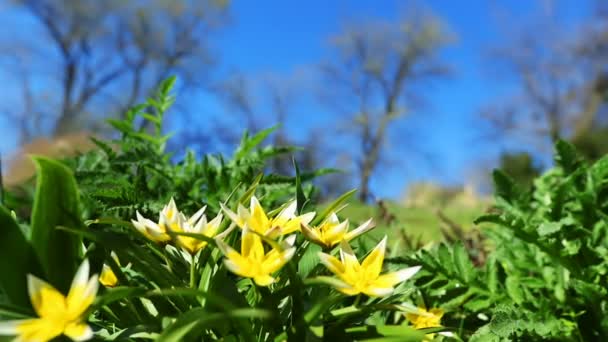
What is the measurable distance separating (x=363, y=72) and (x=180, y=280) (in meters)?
28.2

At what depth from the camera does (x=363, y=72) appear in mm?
28453

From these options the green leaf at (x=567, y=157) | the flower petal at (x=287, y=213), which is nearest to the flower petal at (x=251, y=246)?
the flower petal at (x=287, y=213)

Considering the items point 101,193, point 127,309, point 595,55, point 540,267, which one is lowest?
point 127,309

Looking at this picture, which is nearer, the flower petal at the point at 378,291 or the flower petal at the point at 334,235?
the flower petal at the point at 378,291

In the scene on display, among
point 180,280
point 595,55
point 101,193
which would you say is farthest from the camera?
point 595,55

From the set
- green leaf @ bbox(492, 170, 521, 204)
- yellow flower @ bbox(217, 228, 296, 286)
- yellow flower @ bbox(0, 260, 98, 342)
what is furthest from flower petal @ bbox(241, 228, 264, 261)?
green leaf @ bbox(492, 170, 521, 204)

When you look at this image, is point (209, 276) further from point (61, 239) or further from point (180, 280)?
point (61, 239)

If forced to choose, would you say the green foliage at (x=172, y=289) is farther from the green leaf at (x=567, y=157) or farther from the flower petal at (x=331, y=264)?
the green leaf at (x=567, y=157)

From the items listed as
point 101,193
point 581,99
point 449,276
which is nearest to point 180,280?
point 101,193

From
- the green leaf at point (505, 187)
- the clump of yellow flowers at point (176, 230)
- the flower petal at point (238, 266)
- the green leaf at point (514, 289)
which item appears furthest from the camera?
the green leaf at point (505, 187)

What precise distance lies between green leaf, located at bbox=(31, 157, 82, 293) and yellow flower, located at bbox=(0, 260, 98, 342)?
3.6 inches

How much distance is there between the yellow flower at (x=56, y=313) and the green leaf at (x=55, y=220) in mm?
91

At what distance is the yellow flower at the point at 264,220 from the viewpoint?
2.76 feet

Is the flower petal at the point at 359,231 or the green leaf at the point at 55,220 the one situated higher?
the flower petal at the point at 359,231
